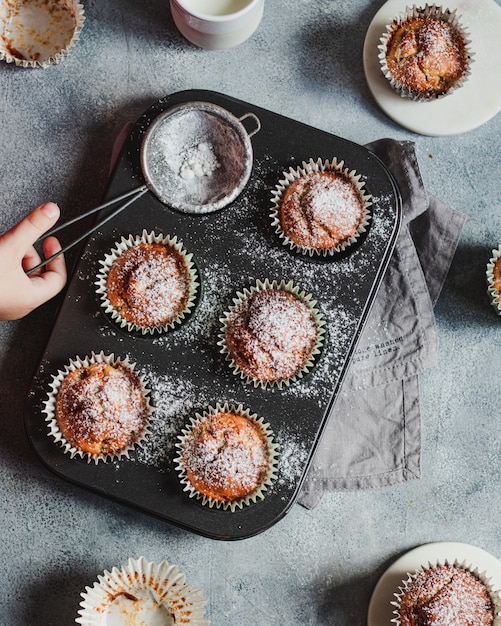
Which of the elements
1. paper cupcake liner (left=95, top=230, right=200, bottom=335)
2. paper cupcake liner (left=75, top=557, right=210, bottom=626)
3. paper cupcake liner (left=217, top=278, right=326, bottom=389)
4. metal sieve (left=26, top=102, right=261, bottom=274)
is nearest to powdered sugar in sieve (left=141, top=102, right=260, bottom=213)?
metal sieve (left=26, top=102, right=261, bottom=274)

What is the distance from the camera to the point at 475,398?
10.0 ft

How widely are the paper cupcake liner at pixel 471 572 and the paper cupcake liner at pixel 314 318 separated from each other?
923mm

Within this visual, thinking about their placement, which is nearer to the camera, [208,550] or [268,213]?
[268,213]

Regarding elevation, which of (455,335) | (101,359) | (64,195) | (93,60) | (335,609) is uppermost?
(93,60)

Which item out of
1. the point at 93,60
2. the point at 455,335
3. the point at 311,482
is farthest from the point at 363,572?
the point at 93,60

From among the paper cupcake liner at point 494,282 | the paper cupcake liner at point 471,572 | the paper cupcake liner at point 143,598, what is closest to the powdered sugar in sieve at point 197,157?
the paper cupcake liner at point 494,282

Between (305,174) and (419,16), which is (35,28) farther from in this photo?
(419,16)

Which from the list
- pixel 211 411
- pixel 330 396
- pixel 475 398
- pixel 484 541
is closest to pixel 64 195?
pixel 211 411

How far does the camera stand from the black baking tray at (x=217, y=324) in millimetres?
2742

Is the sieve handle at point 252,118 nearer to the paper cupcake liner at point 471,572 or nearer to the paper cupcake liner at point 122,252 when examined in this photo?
the paper cupcake liner at point 122,252

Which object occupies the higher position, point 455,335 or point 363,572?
point 455,335

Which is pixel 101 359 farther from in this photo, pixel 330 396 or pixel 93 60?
pixel 93 60

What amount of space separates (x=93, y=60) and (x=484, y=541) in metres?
2.61

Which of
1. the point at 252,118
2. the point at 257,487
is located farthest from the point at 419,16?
the point at 257,487
